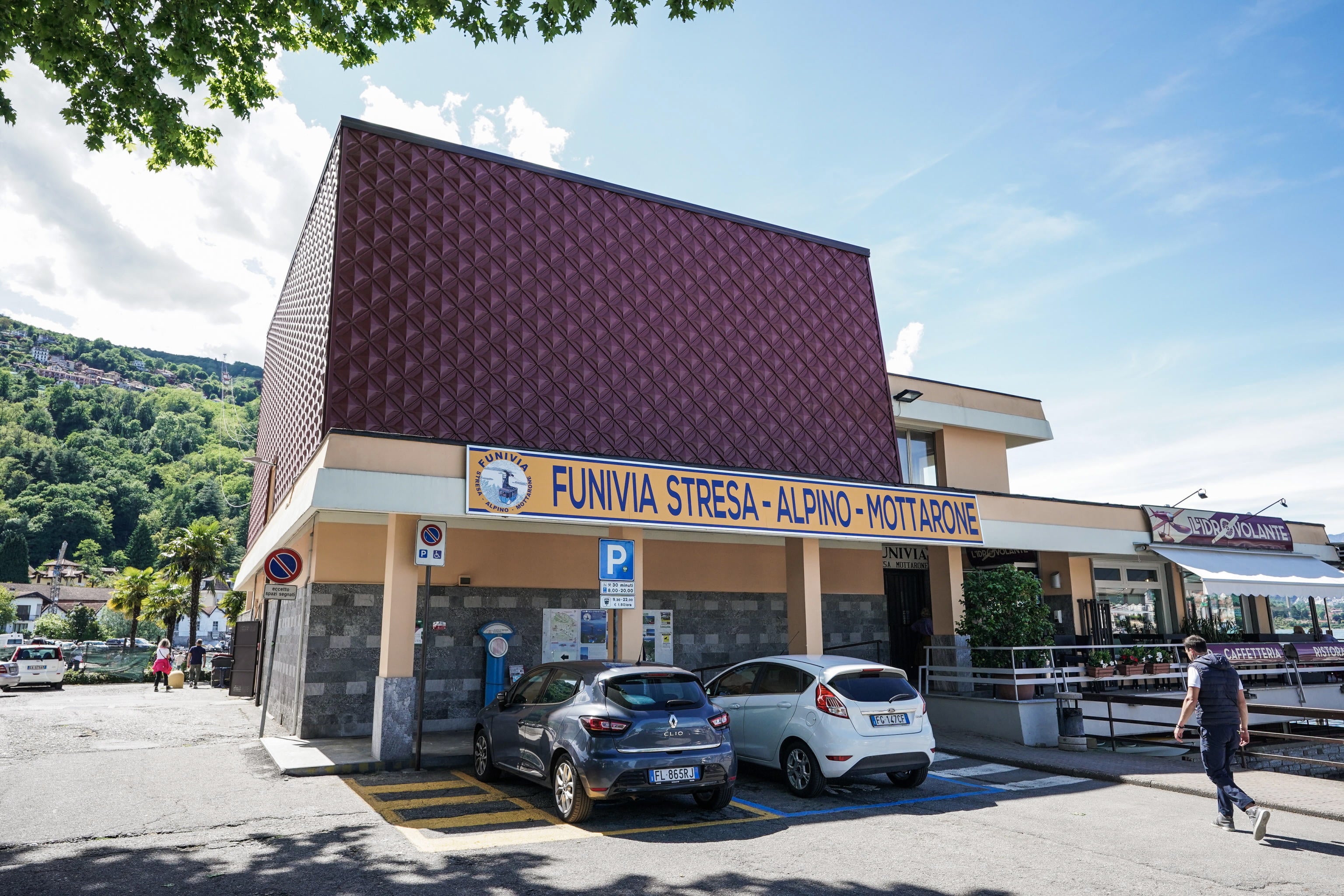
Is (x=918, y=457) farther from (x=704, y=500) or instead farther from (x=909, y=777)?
(x=909, y=777)

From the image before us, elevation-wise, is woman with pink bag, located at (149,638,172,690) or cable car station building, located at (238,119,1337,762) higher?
cable car station building, located at (238,119,1337,762)

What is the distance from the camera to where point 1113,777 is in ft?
34.6

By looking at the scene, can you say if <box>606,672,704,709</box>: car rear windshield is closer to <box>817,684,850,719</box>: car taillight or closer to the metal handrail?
<box>817,684,850,719</box>: car taillight

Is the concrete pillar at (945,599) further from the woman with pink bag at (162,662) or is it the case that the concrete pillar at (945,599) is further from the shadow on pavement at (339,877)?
the woman with pink bag at (162,662)

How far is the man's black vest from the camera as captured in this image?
25.9 feet

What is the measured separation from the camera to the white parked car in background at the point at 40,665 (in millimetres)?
28594

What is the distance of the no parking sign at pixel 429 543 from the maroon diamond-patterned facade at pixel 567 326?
6.69ft

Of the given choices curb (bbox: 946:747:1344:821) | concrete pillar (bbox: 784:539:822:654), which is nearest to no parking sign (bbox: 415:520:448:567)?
concrete pillar (bbox: 784:539:822:654)

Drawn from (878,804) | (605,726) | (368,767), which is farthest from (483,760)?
(878,804)

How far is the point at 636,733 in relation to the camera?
7910 mm

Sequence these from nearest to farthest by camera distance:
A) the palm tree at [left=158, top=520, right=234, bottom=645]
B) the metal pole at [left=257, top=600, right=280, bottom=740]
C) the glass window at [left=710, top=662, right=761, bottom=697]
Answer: the glass window at [left=710, top=662, right=761, bottom=697], the metal pole at [left=257, top=600, right=280, bottom=740], the palm tree at [left=158, top=520, right=234, bottom=645]

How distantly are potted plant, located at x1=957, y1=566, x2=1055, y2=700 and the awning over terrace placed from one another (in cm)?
617

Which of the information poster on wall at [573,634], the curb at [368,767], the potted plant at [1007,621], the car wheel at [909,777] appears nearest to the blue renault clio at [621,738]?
the curb at [368,767]

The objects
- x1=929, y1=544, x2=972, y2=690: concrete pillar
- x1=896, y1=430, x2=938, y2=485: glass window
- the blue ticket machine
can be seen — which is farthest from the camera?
x1=896, y1=430, x2=938, y2=485: glass window
